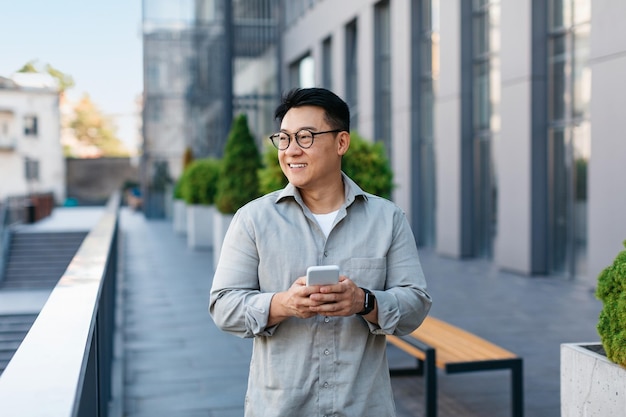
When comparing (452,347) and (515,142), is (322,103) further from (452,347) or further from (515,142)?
(515,142)

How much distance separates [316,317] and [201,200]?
764 inches

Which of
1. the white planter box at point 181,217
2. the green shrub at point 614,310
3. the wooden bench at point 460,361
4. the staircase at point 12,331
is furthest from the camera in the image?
the white planter box at point 181,217

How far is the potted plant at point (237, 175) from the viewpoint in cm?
1611

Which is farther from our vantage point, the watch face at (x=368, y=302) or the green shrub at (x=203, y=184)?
the green shrub at (x=203, y=184)

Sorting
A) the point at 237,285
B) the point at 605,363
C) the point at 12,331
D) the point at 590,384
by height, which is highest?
the point at 237,285

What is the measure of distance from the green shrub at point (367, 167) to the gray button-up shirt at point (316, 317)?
21.5 feet

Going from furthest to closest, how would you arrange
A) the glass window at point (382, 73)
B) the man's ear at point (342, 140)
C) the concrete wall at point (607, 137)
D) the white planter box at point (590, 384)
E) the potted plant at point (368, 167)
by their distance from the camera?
the glass window at point (382, 73)
the concrete wall at point (607, 137)
the potted plant at point (368, 167)
the white planter box at point (590, 384)
the man's ear at point (342, 140)

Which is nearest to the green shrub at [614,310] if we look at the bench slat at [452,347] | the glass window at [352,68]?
the bench slat at [452,347]

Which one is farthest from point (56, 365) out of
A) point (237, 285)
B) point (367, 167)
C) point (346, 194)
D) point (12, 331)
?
point (12, 331)

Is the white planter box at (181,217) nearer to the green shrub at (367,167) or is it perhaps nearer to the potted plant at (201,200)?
the potted plant at (201,200)

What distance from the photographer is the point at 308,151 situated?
2695 millimetres

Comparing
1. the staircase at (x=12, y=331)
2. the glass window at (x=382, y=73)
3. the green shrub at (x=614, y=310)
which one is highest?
the glass window at (x=382, y=73)

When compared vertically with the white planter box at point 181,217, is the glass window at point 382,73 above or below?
above

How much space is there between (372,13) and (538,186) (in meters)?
10.0
